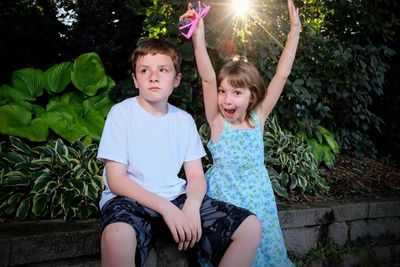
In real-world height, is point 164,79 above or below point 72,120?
above

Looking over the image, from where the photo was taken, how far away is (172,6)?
324 centimetres

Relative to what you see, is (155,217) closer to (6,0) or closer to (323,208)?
(323,208)

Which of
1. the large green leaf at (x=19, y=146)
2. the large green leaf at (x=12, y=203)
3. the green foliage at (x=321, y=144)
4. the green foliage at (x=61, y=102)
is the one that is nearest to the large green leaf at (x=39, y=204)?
the large green leaf at (x=12, y=203)

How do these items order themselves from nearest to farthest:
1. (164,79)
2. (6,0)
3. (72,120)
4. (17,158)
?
1. (164,79)
2. (17,158)
3. (72,120)
4. (6,0)

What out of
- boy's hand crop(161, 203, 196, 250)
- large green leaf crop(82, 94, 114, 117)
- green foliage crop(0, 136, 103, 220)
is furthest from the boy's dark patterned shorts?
large green leaf crop(82, 94, 114, 117)

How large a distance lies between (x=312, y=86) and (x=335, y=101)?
27.4 inches

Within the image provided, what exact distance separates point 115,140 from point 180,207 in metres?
0.46

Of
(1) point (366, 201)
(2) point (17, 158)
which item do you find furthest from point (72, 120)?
(1) point (366, 201)

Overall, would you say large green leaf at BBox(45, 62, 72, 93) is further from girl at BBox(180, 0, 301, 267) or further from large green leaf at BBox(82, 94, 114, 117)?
girl at BBox(180, 0, 301, 267)

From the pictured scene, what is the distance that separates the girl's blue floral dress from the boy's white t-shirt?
0.28m

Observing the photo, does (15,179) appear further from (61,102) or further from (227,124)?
(227,124)

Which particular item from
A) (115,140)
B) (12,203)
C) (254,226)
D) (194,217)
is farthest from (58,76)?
(254,226)

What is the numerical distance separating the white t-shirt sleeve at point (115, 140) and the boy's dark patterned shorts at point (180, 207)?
0.66ft

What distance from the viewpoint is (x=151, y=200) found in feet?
6.08
